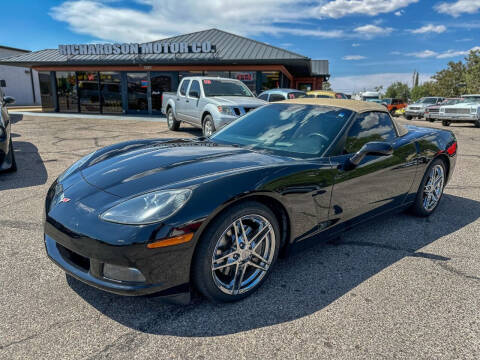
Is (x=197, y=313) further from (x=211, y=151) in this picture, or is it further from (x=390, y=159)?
(x=390, y=159)

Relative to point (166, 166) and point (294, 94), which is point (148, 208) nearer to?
point (166, 166)

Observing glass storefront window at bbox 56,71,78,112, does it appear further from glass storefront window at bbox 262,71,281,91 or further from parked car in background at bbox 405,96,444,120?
parked car in background at bbox 405,96,444,120

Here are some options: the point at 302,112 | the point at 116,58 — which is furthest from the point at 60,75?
the point at 302,112

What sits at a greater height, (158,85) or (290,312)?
(158,85)

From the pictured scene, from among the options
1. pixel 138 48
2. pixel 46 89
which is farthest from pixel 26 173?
pixel 46 89

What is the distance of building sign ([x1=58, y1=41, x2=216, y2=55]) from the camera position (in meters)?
19.0

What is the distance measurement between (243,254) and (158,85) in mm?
→ 20196

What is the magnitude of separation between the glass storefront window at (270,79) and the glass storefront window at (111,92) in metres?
8.74

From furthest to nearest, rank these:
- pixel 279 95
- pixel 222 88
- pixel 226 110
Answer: pixel 279 95 → pixel 222 88 → pixel 226 110

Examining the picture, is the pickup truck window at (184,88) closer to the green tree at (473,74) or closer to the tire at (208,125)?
the tire at (208,125)

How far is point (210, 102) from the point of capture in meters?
9.45

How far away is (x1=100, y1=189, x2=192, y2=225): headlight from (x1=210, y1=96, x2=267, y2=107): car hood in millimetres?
7012

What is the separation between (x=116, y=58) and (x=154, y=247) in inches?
810

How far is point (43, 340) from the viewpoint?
78.7 inches
